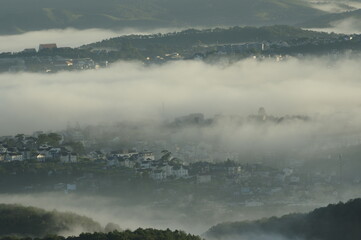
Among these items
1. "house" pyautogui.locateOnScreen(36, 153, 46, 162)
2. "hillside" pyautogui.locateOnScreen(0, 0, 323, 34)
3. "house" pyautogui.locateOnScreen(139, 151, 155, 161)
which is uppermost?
"house" pyautogui.locateOnScreen(36, 153, 46, 162)

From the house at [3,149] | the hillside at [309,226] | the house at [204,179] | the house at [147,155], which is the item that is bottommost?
the house at [147,155]

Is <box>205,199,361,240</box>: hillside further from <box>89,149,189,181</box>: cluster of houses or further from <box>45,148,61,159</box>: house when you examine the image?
<box>45,148,61,159</box>: house

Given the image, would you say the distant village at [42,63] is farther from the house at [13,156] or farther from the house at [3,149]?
the house at [13,156]

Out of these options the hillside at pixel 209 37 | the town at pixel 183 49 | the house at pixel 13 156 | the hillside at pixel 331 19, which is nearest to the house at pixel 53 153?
the house at pixel 13 156

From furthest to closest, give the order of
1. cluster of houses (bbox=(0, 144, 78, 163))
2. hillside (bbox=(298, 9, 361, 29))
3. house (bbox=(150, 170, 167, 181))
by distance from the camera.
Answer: hillside (bbox=(298, 9, 361, 29)) < cluster of houses (bbox=(0, 144, 78, 163)) < house (bbox=(150, 170, 167, 181))

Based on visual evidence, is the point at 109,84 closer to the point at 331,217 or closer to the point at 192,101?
the point at 192,101

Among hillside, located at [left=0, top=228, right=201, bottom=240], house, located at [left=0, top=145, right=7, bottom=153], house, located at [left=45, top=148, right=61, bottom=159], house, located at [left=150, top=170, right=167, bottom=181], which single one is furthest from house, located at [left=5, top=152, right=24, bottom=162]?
hillside, located at [left=0, top=228, right=201, bottom=240]

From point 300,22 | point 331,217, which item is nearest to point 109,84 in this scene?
point 300,22
